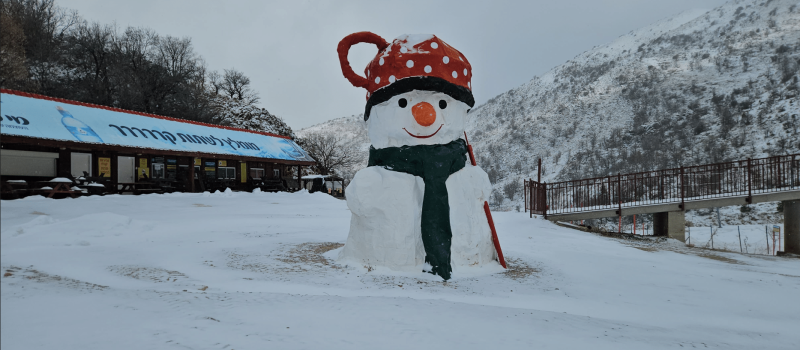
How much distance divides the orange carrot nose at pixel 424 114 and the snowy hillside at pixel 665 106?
1172 inches

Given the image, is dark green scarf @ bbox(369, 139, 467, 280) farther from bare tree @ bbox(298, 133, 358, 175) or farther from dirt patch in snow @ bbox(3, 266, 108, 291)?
bare tree @ bbox(298, 133, 358, 175)

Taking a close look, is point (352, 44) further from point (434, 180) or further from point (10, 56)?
point (10, 56)

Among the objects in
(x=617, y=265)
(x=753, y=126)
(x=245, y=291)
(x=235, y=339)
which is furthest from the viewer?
(x=753, y=126)

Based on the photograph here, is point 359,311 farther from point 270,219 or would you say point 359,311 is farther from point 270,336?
point 270,219

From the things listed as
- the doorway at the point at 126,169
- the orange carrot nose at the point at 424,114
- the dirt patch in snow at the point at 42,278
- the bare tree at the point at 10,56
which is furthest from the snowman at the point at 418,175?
the doorway at the point at 126,169

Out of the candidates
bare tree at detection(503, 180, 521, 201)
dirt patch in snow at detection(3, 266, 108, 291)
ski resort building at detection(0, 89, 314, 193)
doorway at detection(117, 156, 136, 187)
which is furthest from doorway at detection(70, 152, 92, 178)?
bare tree at detection(503, 180, 521, 201)

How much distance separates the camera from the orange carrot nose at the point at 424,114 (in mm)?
4701

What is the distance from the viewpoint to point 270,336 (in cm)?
234

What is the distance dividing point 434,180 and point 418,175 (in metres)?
0.23

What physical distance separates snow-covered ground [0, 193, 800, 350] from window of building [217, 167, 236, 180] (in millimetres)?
13235

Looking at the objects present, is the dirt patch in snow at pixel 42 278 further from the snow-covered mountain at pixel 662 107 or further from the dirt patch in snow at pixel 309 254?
the snow-covered mountain at pixel 662 107

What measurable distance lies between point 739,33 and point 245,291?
63065 mm

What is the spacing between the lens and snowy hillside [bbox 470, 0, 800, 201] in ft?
97.6

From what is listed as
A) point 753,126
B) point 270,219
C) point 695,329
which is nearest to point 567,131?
point 753,126
